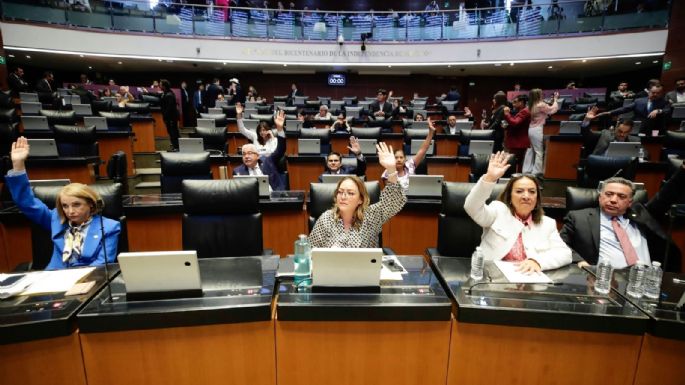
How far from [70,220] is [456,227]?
2197 mm

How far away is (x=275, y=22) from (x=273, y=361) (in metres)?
12.1

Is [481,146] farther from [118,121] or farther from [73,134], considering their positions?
[118,121]

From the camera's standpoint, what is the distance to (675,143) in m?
4.69

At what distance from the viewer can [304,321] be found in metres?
1.36

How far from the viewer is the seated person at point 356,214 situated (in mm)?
2064

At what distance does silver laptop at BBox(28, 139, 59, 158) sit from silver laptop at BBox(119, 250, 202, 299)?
3841 mm

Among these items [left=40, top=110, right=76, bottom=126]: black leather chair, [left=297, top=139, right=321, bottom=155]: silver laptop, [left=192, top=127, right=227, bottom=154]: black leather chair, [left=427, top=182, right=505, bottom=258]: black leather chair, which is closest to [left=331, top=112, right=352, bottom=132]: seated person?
[left=297, top=139, right=321, bottom=155]: silver laptop

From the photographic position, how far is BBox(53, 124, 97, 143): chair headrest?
494cm

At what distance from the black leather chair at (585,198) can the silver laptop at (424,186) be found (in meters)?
1.00

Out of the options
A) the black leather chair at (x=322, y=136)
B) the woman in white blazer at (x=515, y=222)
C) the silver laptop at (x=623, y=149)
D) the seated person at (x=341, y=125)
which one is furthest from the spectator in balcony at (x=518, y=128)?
the woman in white blazer at (x=515, y=222)

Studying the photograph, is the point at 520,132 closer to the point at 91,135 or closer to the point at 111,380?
the point at 111,380

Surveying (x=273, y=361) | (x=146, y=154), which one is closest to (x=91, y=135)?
(x=146, y=154)

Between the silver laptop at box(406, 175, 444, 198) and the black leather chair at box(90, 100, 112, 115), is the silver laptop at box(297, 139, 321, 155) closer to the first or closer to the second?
Result: the silver laptop at box(406, 175, 444, 198)

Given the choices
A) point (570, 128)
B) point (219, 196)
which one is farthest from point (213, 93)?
point (219, 196)
